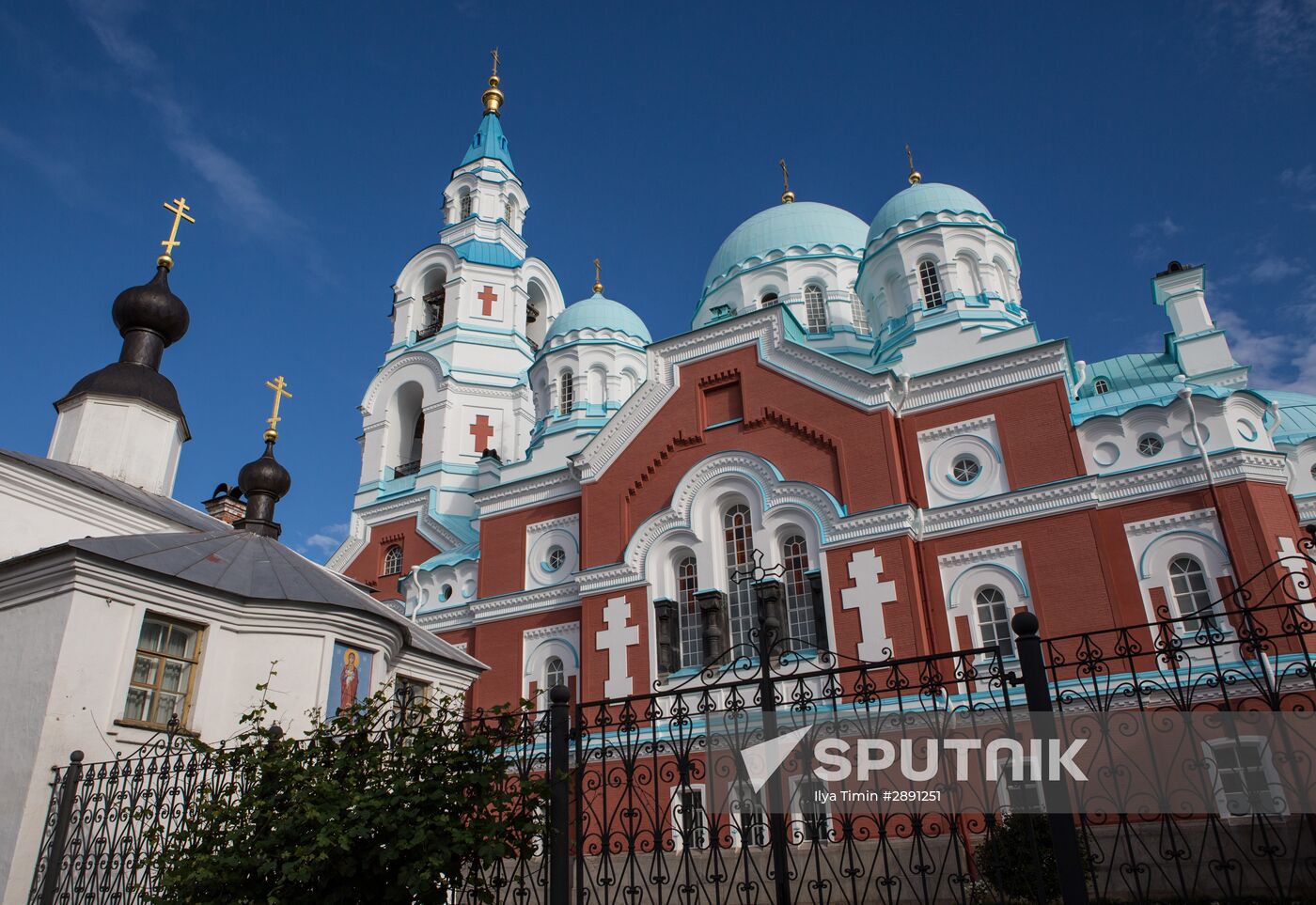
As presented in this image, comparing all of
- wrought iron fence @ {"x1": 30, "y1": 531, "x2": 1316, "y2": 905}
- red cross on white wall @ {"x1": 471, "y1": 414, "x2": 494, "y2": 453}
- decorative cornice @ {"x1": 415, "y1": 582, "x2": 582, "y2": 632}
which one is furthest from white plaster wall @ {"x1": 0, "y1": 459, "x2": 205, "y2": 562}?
red cross on white wall @ {"x1": 471, "y1": 414, "x2": 494, "y2": 453}

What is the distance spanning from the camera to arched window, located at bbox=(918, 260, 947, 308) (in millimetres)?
18703

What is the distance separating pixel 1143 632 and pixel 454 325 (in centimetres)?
1912

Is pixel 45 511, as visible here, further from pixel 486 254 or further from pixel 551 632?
pixel 486 254

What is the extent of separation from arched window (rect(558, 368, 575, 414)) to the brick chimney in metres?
13.6

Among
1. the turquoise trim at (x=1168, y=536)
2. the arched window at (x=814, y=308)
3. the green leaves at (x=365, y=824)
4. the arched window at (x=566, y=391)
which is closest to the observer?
the green leaves at (x=365, y=824)

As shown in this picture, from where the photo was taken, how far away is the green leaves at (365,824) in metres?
5.40

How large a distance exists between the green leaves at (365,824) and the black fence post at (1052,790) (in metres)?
2.86

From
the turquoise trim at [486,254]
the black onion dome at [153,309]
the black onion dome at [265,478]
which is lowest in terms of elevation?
the black onion dome at [265,478]

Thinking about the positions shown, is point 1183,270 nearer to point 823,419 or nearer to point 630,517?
point 823,419

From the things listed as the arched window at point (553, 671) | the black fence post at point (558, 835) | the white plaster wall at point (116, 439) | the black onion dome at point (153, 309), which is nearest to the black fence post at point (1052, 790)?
the black fence post at point (558, 835)

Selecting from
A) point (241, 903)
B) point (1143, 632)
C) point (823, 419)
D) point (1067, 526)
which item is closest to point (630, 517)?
point (823, 419)

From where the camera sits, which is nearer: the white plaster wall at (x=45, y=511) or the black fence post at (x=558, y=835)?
the black fence post at (x=558, y=835)

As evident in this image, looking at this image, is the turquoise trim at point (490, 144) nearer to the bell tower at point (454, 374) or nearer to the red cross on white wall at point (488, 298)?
the bell tower at point (454, 374)

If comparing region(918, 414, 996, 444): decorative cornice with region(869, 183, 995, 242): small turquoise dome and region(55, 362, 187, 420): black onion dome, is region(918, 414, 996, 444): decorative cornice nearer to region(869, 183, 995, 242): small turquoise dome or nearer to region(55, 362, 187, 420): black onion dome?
region(869, 183, 995, 242): small turquoise dome
